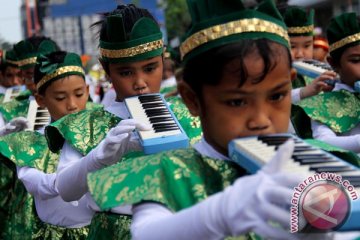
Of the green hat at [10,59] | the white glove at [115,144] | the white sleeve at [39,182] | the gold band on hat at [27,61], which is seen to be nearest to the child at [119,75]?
the white sleeve at [39,182]

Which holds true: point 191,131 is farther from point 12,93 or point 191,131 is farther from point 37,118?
point 12,93

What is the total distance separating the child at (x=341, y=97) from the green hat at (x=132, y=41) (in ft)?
3.56

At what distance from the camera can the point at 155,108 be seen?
330cm

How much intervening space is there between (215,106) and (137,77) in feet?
5.32

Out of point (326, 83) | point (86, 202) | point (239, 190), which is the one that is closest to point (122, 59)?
point (86, 202)

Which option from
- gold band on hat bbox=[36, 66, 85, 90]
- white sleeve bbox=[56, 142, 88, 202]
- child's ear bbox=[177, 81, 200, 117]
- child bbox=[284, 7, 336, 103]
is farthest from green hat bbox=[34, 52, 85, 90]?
child's ear bbox=[177, 81, 200, 117]

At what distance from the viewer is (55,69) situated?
4.56 meters

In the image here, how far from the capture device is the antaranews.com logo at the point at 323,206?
2070 millimetres

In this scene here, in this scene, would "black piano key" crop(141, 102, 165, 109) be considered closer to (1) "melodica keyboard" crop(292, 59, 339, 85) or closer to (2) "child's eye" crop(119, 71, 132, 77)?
(2) "child's eye" crop(119, 71, 132, 77)

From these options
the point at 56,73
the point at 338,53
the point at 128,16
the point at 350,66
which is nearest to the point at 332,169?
the point at 128,16

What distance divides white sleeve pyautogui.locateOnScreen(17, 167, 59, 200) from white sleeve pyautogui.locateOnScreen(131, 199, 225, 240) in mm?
1511

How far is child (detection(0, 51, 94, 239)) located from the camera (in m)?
4.18

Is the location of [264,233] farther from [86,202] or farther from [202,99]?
[86,202]

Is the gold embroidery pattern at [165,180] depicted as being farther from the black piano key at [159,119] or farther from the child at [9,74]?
the child at [9,74]
